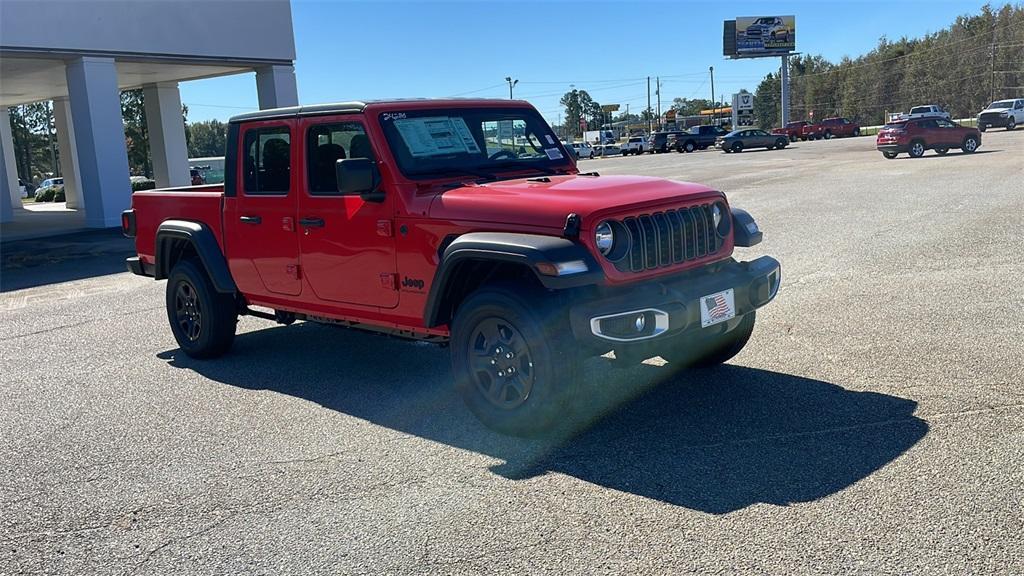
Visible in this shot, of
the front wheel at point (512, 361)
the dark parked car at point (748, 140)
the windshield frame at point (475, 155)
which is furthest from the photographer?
the dark parked car at point (748, 140)

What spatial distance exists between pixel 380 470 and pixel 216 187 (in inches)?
167

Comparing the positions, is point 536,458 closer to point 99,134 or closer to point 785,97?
point 99,134

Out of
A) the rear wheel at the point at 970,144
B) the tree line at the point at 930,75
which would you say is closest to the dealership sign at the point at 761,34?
the tree line at the point at 930,75

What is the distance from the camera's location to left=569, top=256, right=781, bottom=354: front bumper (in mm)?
4566

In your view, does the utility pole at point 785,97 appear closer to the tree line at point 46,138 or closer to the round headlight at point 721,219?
the tree line at point 46,138

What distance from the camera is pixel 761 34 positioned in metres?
81.9

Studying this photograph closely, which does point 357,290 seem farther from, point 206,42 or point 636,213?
point 206,42

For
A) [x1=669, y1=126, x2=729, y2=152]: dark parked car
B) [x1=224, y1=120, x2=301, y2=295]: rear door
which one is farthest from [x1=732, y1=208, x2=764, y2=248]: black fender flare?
[x1=669, y1=126, x2=729, y2=152]: dark parked car

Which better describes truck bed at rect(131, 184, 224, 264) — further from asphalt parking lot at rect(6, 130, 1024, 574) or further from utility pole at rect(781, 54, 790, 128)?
utility pole at rect(781, 54, 790, 128)

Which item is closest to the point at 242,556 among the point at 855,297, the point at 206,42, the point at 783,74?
the point at 855,297

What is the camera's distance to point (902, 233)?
40.0ft

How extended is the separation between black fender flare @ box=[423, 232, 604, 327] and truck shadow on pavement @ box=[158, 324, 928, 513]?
36.5 inches

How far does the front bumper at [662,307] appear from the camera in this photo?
4.57 meters

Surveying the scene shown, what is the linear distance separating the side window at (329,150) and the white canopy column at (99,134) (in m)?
16.0
